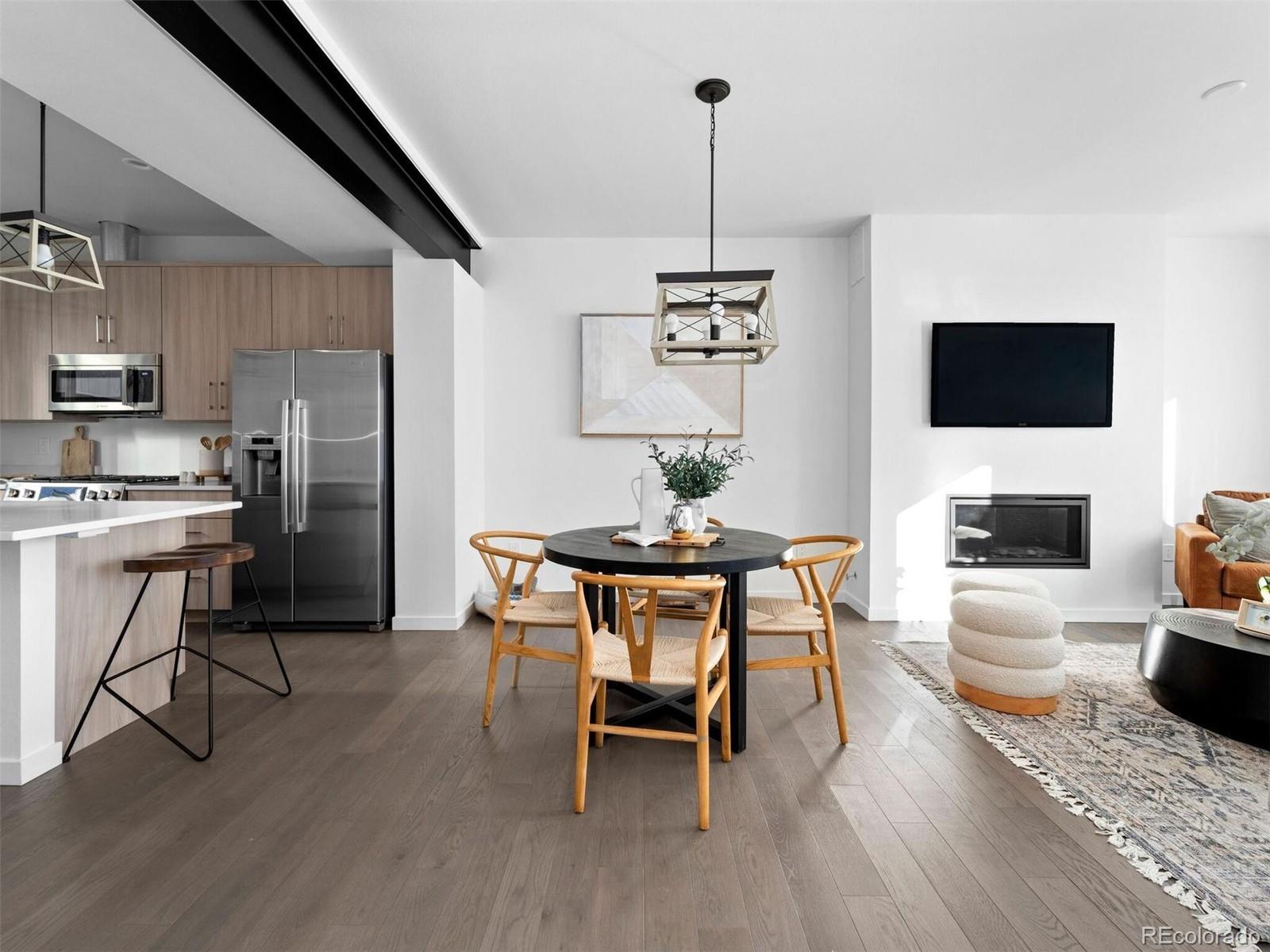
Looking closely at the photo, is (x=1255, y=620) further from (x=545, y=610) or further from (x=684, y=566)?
(x=545, y=610)

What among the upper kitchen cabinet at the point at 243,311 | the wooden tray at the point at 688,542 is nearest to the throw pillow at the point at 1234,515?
the wooden tray at the point at 688,542

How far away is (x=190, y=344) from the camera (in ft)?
15.3

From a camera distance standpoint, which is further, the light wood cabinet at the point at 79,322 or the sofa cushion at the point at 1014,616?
the light wood cabinet at the point at 79,322

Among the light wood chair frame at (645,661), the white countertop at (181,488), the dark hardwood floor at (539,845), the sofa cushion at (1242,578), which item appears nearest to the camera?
the dark hardwood floor at (539,845)

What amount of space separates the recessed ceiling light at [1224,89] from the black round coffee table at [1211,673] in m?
2.35

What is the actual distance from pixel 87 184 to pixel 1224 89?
6.31 meters

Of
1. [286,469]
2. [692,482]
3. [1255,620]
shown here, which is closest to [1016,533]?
[1255,620]

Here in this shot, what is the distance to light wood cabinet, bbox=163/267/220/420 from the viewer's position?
4633mm

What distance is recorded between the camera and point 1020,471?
15.2 ft

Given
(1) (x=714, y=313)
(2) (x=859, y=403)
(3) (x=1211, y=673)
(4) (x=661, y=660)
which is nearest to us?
(4) (x=661, y=660)

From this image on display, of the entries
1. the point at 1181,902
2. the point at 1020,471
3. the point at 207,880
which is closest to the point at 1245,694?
the point at 1181,902

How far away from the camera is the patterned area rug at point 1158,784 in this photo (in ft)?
5.68

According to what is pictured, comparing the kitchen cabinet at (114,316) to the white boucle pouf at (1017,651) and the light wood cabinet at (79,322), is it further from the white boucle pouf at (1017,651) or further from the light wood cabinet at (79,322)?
the white boucle pouf at (1017,651)

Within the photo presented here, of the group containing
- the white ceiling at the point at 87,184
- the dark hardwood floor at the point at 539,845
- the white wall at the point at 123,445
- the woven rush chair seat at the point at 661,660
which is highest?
the white ceiling at the point at 87,184
